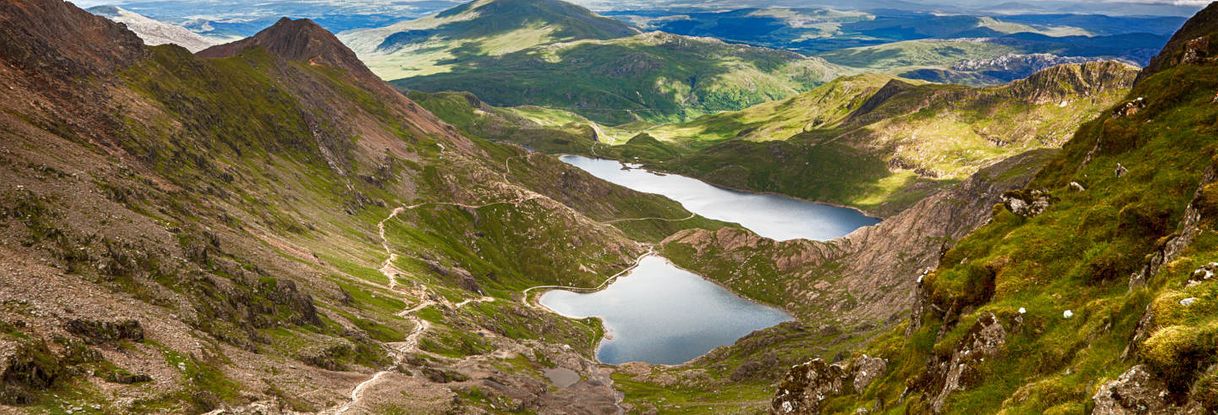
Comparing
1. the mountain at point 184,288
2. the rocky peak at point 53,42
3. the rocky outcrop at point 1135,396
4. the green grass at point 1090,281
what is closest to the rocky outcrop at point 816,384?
the green grass at point 1090,281

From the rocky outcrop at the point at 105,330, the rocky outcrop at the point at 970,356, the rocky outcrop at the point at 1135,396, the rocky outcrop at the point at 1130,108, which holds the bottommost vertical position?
the rocky outcrop at the point at 105,330

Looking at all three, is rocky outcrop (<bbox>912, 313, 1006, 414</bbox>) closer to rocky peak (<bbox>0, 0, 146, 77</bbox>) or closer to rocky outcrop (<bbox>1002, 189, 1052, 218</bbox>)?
rocky outcrop (<bbox>1002, 189, 1052, 218</bbox>)

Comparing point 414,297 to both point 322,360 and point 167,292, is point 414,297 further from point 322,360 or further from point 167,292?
point 167,292

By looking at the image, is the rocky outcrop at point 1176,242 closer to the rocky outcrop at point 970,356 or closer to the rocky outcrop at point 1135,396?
the rocky outcrop at point 970,356

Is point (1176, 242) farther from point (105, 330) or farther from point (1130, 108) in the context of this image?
point (105, 330)

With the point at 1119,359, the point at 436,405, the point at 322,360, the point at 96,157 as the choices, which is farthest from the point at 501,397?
the point at 1119,359

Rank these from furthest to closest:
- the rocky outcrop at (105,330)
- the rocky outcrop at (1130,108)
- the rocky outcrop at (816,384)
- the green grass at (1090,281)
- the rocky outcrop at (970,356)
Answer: the rocky outcrop at (1130,108) < the rocky outcrop at (105,330) < the rocky outcrop at (816,384) < the rocky outcrop at (970,356) < the green grass at (1090,281)
